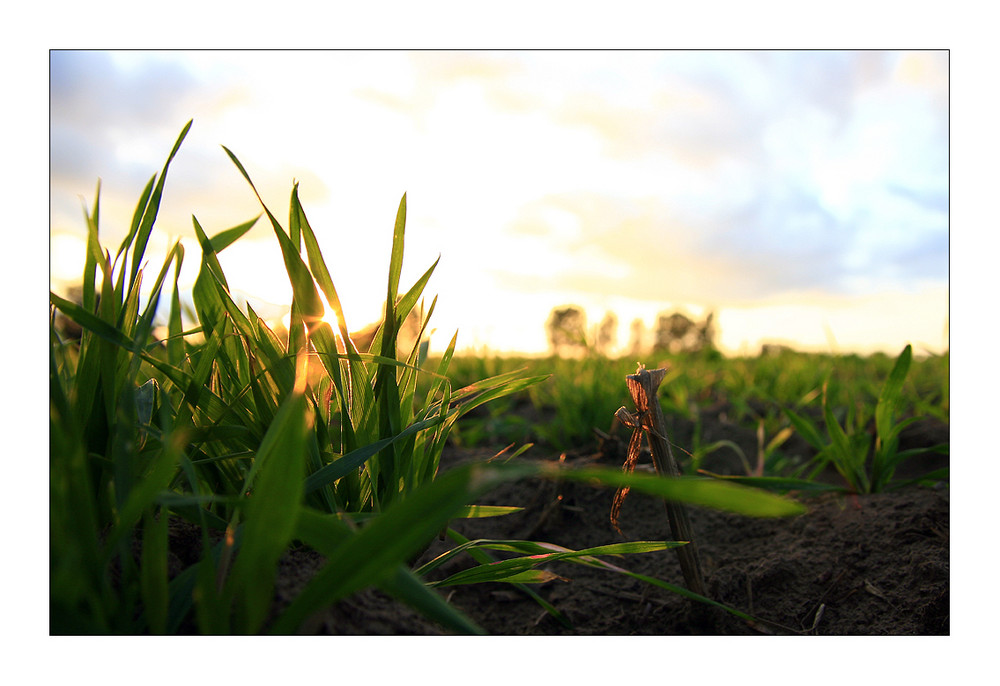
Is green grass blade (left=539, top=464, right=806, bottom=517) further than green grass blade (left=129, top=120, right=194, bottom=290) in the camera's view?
No

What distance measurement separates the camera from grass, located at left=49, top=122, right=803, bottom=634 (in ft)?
1.63

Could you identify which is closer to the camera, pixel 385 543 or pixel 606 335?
pixel 385 543

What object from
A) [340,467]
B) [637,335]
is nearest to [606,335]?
[637,335]

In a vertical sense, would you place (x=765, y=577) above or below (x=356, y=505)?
below

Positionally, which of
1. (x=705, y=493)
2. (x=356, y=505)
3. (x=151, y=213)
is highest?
(x=151, y=213)

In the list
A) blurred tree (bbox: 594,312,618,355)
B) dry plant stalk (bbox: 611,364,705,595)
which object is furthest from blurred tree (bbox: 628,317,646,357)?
dry plant stalk (bbox: 611,364,705,595)

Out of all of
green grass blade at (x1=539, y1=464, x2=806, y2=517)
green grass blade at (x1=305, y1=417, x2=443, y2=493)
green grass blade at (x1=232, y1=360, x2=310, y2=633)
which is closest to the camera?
green grass blade at (x1=539, y1=464, x2=806, y2=517)

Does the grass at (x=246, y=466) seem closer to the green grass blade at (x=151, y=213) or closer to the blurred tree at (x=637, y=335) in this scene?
the green grass blade at (x=151, y=213)

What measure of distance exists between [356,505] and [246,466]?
7.5 inches

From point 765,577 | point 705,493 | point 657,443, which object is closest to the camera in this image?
point 705,493

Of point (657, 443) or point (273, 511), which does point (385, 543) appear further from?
point (657, 443)

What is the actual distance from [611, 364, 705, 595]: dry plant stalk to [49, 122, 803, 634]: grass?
0.18 m

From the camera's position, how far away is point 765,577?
1161 mm

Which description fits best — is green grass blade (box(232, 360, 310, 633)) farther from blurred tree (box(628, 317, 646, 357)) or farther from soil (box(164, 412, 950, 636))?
blurred tree (box(628, 317, 646, 357))
